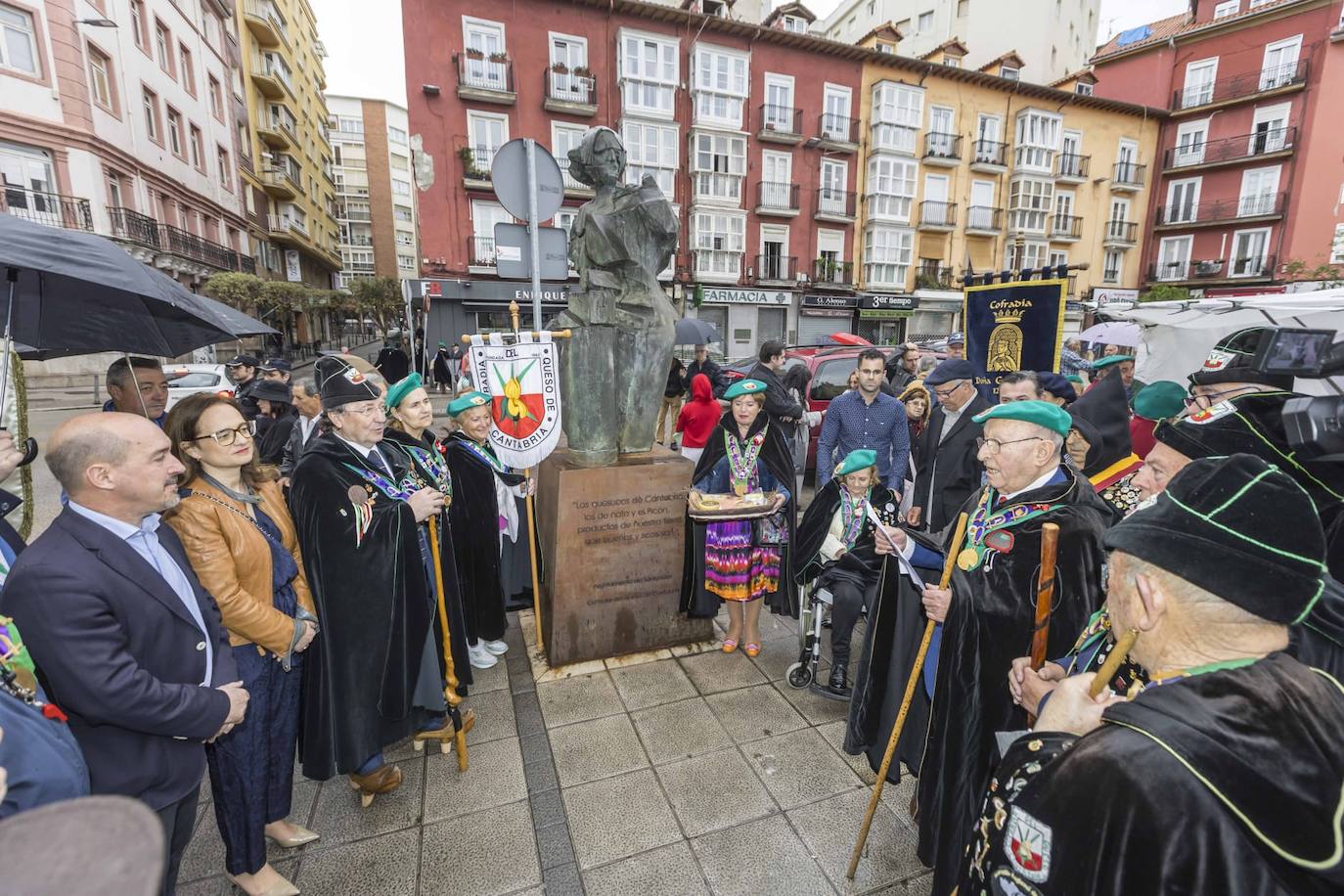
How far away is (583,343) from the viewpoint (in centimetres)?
419

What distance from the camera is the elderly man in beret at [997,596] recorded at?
220cm

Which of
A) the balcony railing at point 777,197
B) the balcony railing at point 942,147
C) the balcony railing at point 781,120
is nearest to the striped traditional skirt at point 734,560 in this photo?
the balcony railing at point 777,197

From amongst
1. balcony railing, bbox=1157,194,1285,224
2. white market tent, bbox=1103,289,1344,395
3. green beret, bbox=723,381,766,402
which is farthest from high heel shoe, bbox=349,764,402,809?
balcony railing, bbox=1157,194,1285,224

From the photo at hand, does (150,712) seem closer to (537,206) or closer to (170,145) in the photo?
(537,206)

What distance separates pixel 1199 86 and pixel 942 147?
1331cm

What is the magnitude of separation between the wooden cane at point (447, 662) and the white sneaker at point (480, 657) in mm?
828

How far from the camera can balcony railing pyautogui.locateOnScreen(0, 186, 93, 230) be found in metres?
15.5

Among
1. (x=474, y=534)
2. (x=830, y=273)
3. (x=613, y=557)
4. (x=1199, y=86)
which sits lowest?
(x=613, y=557)

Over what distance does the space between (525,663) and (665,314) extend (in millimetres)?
2671

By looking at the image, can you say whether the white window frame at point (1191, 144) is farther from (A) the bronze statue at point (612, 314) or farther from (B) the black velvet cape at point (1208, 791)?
(B) the black velvet cape at point (1208, 791)

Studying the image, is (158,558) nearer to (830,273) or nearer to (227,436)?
(227,436)

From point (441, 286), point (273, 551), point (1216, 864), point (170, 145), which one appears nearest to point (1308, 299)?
point (1216, 864)

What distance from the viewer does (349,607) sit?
9.02ft

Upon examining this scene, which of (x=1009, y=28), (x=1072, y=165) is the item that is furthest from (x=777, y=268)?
(x=1009, y=28)
